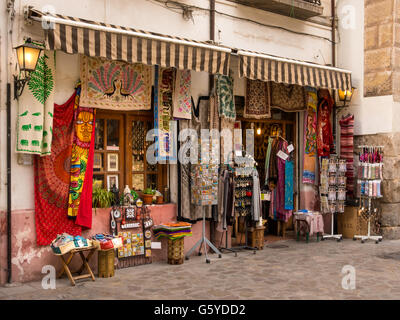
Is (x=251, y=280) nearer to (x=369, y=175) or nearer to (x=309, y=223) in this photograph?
(x=309, y=223)

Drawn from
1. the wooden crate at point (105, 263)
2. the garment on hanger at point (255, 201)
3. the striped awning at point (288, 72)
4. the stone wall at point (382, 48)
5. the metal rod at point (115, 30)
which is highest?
the stone wall at point (382, 48)

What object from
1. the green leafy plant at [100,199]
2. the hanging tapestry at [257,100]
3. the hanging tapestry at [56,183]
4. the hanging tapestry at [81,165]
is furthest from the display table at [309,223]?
the hanging tapestry at [56,183]

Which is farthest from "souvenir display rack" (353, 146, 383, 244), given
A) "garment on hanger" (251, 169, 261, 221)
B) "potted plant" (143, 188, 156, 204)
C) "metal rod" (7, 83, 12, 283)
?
"metal rod" (7, 83, 12, 283)

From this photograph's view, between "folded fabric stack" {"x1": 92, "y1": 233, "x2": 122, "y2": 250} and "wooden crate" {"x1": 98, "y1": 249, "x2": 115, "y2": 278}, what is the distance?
7 centimetres

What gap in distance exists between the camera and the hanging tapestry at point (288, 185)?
989cm

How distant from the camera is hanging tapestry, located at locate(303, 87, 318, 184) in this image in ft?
33.5

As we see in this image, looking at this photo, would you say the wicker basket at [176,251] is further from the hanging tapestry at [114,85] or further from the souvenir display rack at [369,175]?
the souvenir display rack at [369,175]

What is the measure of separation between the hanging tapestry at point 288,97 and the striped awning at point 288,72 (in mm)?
862

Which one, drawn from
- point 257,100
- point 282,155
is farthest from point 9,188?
point 282,155

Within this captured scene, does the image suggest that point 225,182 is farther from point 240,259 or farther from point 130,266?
point 130,266

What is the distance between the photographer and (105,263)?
6.70 meters

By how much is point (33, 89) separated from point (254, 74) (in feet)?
11.7

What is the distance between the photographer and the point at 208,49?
7.38 meters

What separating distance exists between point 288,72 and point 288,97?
1.43m
